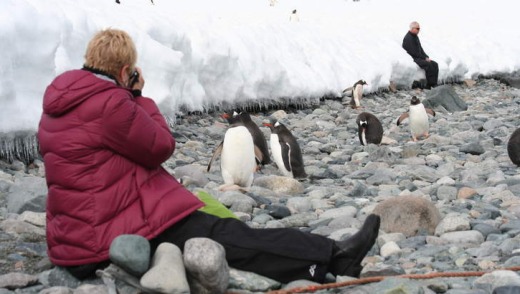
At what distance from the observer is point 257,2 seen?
3125cm

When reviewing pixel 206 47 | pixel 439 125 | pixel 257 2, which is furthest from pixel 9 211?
pixel 257 2

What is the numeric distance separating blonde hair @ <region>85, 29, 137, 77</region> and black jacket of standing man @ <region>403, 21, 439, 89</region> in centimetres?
1434

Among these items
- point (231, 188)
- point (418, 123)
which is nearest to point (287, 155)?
point (231, 188)

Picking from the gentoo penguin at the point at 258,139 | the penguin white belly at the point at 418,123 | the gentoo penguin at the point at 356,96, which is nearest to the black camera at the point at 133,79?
the gentoo penguin at the point at 258,139

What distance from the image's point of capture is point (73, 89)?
8.92ft

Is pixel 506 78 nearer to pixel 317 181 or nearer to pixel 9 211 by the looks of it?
pixel 317 181

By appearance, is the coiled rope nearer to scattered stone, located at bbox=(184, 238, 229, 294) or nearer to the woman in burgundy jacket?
the woman in burgundy jacket

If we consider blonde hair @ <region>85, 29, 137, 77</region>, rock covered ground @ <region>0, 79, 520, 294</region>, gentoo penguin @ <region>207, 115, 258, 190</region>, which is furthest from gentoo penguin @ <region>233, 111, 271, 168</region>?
blonde hair @ <region>85, 29, 137, 77</region>

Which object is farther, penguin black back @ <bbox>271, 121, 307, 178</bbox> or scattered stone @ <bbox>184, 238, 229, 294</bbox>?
penguin black back @ <bbox>271, 121, 307, 178</bbox>

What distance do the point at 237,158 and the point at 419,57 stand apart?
38.8 feet

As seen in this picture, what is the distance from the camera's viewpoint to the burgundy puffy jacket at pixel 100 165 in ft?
8.89

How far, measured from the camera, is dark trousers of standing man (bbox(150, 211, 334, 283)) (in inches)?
111

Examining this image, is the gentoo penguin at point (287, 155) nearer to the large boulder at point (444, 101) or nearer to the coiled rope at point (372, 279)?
the coiled rope at point (372, 279)

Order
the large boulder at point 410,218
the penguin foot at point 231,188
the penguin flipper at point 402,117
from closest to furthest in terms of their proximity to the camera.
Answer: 1. the large boulder at point 410,218
2. the penguin foot at point 231,188
3. the penguin flipper at point 402,117
